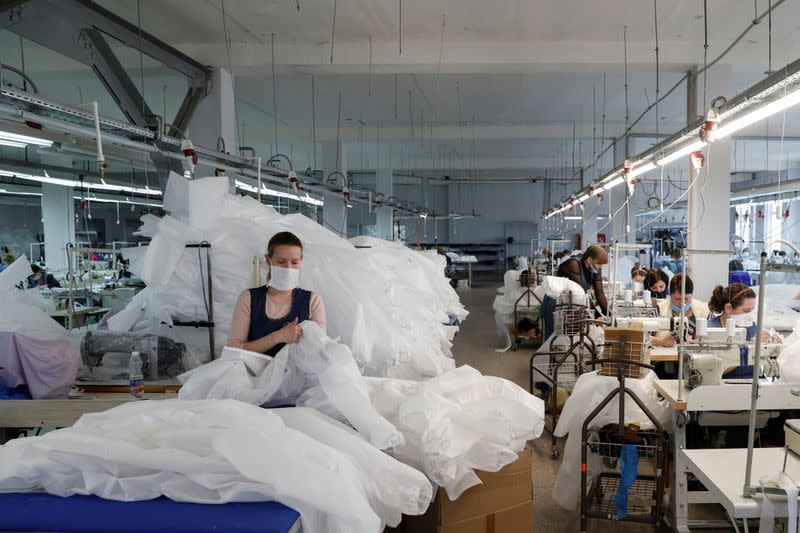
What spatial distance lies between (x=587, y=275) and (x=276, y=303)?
475cm

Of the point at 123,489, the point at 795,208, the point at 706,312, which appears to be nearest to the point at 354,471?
the point at 123,489

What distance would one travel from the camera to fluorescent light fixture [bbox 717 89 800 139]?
2654mm

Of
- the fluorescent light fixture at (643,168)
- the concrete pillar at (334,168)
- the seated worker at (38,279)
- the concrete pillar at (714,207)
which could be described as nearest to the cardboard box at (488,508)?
the fluorescent light fixture at (643,168)

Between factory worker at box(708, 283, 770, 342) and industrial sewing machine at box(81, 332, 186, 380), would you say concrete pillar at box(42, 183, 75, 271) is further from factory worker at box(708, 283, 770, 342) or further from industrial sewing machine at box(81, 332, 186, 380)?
factory worker at box(708, 283, 770, 342)

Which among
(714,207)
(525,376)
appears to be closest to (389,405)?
(525,376)

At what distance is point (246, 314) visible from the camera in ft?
7.60

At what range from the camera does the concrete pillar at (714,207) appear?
5957mm

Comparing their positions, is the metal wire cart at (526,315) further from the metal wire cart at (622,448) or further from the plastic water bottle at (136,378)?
the plastic water bottle at (136,378)

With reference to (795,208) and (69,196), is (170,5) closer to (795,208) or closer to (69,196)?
(69,196)

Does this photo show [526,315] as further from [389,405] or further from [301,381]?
[301,381]

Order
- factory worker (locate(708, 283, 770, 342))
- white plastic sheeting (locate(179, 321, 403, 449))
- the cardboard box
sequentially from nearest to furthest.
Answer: white plastic sheeting (locate(179, 321, 403, 449)), the cardboard box, factory worker (locate(708, 283, 770, 342))

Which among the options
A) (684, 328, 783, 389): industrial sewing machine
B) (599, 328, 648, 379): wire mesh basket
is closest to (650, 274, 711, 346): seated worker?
(684, 328, 783, 389): industrial sewing machine

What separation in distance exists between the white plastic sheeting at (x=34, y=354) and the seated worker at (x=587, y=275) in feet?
14.9

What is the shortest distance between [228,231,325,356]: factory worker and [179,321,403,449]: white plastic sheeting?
33cm
